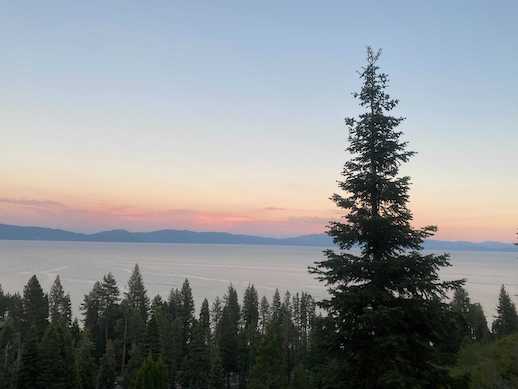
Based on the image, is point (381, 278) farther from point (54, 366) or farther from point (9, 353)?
point (9, 353)

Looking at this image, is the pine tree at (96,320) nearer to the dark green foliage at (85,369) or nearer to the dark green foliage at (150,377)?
the dark green foliage at (85,369)

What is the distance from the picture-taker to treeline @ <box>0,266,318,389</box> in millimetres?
52281

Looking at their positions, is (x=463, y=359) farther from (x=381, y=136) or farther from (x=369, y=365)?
(x=381, y=136)

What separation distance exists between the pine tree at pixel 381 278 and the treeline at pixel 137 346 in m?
38.6

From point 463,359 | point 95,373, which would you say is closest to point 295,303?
point 95,373

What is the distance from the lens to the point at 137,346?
213 ft

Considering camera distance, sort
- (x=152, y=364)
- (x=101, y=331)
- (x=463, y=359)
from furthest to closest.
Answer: (x=101, y=331) → (x=152, y=364) → (x=463, y=359)

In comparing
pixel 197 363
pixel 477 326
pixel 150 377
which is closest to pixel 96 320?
pixel 197 363

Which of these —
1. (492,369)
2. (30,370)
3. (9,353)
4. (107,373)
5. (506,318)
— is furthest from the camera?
(506,318)

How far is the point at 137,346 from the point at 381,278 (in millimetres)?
56414

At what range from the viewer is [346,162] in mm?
16828

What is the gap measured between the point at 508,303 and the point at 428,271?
281 feet

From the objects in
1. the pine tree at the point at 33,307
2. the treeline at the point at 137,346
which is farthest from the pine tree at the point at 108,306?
the pine tree at the point at 33,307

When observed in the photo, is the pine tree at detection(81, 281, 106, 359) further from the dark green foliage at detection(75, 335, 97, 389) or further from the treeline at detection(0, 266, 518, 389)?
the dark green foliage at detection(75, 335, 97, 389)
